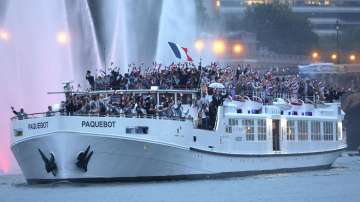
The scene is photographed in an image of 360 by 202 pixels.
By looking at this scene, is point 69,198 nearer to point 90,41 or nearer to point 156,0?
point 90,41

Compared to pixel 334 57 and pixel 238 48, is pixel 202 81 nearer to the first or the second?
pixel 238 48

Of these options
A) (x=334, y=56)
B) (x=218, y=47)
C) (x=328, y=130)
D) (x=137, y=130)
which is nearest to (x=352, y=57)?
(x=334, y=56)

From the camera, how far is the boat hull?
206ft

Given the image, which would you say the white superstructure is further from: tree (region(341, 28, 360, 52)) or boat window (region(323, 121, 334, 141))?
tree (region(341, 28, 360, 52))

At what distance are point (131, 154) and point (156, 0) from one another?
32.7 meters

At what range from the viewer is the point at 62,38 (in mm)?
88062

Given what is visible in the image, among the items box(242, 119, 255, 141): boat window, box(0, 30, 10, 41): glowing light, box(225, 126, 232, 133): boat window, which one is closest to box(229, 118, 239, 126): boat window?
box(225, 126, 232, 133): boat window

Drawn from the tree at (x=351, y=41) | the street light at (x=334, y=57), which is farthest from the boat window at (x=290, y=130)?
the tree at (x=351, y=41)

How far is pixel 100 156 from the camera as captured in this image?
6306cm

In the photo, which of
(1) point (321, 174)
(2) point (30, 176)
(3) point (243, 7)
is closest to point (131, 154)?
(2) point (30, 176)

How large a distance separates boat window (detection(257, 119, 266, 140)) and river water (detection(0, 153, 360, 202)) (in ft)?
11.3

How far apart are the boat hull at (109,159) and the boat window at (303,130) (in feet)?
40.7

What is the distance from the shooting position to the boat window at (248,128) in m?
A: 73.2

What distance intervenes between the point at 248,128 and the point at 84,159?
1464cm
